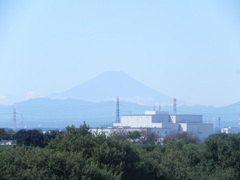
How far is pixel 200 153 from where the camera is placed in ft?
149

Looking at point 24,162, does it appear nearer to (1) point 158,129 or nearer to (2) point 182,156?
(2) point 182,156

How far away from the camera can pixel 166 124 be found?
436 feet

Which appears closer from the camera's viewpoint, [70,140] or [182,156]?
[70,140]

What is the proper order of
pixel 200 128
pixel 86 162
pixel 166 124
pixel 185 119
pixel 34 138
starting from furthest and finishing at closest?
1. pixel 185 119
2. pixel 166 124
3. pixel 200 128
4. pixel 34 138
5. pixel 86 162

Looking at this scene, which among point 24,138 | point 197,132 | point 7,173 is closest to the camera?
point 7,173

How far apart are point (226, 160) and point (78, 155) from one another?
27.3 m

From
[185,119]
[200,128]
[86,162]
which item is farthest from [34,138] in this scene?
[185,119]

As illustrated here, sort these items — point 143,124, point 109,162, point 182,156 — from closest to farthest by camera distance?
point 109,162 < point 182,156 < point 143,124

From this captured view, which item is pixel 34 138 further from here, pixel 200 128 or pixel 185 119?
pixel 185 119

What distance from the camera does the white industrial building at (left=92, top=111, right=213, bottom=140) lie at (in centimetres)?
12925

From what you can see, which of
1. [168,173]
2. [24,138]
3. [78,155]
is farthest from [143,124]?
[78,155]

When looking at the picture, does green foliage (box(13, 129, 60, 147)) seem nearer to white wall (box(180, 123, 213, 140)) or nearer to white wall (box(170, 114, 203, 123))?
white wall (box(180, 123, 213, 140))

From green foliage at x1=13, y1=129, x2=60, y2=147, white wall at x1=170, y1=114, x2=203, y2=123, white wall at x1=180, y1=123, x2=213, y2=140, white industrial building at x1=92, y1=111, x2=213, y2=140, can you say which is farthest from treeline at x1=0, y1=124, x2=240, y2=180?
white wall at x1=170, y1=114, x2=203, y2=123

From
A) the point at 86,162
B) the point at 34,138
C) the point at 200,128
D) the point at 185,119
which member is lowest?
the point at 34,138
